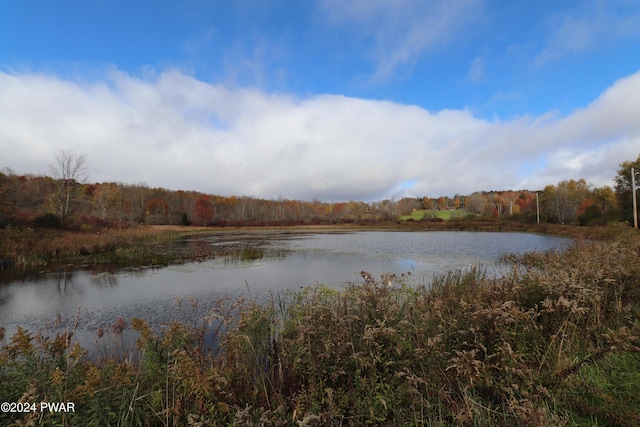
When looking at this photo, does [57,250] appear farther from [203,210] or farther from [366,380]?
[203,210]

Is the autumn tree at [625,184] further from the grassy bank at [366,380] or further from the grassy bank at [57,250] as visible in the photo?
the grassy bank at [57,250]

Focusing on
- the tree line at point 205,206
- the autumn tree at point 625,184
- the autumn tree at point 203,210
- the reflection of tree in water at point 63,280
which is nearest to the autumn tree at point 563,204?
the tree line at point 205,206

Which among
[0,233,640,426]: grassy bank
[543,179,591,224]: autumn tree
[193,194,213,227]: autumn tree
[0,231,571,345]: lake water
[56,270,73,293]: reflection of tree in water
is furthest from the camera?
[193,194,213,227]: autumn tree

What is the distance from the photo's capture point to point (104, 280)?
41.4ft

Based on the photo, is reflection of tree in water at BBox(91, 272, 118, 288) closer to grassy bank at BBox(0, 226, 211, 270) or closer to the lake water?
the lake water

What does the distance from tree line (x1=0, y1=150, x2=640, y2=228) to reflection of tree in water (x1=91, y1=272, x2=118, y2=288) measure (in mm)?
14516

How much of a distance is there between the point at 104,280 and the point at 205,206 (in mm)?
82670

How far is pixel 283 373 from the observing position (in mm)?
3668

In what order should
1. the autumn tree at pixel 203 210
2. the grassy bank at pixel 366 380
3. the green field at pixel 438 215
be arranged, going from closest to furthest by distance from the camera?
1. the grassy bank at pixel 366 380
2. the green field at pixel 438 215
3. the autumn tree at pixel 203 210

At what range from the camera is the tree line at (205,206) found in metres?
33.6

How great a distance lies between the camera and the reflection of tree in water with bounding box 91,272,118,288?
39.0 ft

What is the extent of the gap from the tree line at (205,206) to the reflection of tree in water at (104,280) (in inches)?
572

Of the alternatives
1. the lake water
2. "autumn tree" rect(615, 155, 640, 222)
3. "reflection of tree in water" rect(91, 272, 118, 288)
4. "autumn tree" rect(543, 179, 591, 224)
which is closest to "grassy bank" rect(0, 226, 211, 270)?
the lake water

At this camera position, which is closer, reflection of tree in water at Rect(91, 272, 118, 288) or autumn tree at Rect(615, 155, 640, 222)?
reflection of tree in water at Rect(91, 272, 118, 288)
